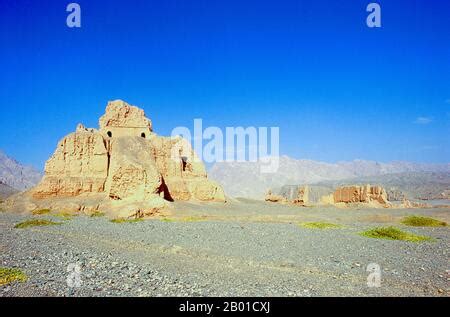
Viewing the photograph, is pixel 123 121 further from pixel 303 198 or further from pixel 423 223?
pixel 423 223

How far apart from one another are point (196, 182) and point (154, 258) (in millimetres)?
39470

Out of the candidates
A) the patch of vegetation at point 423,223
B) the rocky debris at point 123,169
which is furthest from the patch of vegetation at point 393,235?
the rocky debris at point 123,169

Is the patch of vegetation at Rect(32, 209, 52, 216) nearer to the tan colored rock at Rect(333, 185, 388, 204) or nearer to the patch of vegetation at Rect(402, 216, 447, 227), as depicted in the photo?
the patch of vegetation at Rect(402, 216, 447, 227)

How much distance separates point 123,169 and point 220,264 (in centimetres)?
3036

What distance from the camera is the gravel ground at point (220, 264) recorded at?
411 inches

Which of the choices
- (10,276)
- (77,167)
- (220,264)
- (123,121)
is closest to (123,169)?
(77,167)

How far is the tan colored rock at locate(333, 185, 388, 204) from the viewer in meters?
60.2

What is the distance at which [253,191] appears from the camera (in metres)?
197

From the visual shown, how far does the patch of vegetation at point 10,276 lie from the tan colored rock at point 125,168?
24.3 metres

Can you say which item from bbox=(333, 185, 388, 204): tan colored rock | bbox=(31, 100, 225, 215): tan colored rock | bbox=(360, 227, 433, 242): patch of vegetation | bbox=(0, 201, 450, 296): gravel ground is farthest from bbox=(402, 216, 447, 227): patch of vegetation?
bbox=(333, 185, 388, 204): tan colored rock

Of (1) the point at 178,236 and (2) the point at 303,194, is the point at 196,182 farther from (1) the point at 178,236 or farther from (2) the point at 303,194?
(1) the point at 178,236

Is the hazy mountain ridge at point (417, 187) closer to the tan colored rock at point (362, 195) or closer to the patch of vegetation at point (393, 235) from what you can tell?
the tan colored rock at point (362, 195)

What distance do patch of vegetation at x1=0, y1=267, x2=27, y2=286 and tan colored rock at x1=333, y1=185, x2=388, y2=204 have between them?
184 feet
